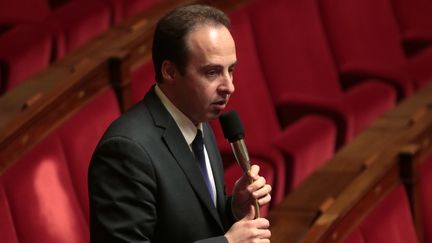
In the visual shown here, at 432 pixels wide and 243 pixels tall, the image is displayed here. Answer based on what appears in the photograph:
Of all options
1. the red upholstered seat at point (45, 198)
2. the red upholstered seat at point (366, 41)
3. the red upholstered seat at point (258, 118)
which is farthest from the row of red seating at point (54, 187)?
the red upholstered seat at point (366, 41)

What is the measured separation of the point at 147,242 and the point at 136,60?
0.85 ft

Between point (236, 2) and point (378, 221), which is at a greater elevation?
point (236, 2)

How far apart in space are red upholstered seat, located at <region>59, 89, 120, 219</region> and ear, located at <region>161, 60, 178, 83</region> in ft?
0.54

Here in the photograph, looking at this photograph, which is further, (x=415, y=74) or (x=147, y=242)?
(x=415, y=74)

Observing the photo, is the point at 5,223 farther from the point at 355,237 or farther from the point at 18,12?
the point at 18,12

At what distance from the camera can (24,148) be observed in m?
0.41

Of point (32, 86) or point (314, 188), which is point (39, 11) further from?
point (314, 188)

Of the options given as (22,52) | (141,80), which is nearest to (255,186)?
(141,80)

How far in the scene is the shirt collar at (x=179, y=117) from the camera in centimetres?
28

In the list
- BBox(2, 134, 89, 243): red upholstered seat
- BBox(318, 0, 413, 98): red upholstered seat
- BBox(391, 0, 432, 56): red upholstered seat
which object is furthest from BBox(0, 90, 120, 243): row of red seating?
BBox(391, 0, 432, 56): red upholstered seat

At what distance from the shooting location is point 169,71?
27 centimetres

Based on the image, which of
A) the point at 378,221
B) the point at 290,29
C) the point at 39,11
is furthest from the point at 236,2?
the point at 378,221

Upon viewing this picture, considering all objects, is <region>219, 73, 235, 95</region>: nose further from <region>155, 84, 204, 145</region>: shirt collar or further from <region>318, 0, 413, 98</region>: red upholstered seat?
<region>318, 0, 413, 98</region>: red upholstered seat

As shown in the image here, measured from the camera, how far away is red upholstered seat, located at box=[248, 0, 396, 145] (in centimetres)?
59
